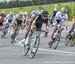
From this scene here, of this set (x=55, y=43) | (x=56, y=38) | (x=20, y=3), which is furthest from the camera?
(x=20, y=3)

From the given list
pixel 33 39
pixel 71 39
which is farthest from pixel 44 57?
pixel 71 39

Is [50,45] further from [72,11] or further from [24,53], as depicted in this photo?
[72,11]

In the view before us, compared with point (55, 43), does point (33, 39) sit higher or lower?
higher

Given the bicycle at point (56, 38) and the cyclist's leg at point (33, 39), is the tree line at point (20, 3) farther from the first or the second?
the cyclist's leg at point (33, 39)

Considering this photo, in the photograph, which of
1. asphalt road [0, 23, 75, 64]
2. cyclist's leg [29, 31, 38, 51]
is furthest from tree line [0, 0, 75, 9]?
cyclist's leg [29, 31, 38, 51]

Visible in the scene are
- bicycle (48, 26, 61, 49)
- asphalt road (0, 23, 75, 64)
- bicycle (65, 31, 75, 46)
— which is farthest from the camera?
bicycle (65, 31, 75, 46)

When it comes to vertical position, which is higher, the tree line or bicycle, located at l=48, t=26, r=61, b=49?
bicycle, located at l=48, t=26, r=61, b=49

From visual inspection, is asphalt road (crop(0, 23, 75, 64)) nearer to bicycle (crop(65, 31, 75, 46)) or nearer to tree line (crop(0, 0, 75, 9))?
bicycle (crop(65, 31, 75, 46))

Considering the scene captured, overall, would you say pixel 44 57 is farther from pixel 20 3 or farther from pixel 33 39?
pixel 20 3

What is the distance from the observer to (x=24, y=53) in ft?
64.1

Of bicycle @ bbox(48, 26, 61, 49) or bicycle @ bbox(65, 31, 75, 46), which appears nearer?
bicycle @ bbox(48, 26, 61, 49)

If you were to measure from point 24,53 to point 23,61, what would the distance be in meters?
2.51

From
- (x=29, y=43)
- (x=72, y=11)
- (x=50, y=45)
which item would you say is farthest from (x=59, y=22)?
(x=72, y=11)

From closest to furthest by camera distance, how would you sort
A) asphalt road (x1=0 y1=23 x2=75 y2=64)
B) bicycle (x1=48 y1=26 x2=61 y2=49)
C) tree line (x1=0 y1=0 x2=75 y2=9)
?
asphalt road (x1=0 y1=23 x2=75 y2=64) < bicycle (x1=48 y1=26 x2=61 y2=49) < tree line (x1=0 y1=0 x2=75 y2=9)
